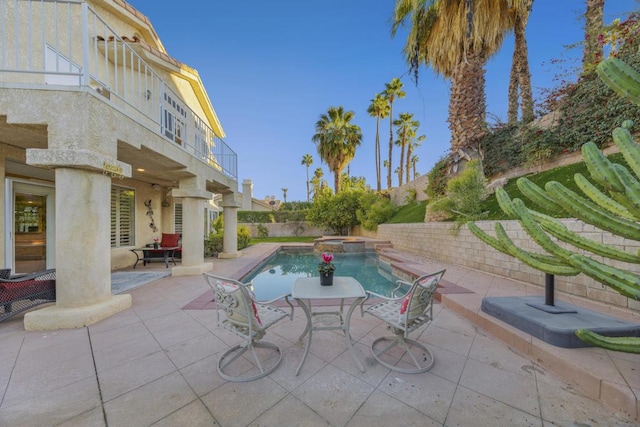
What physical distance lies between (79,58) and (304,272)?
32.2ft

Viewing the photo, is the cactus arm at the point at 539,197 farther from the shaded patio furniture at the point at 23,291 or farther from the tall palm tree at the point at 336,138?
Result: the tall palm tree at the point at 336,138

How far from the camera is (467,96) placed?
10281 millimetres

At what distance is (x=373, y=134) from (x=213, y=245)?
20277 mm

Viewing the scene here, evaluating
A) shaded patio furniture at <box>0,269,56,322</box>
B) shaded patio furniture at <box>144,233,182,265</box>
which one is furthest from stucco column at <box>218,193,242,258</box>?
shaded patio furniture at <box>0,269,56,322</box>

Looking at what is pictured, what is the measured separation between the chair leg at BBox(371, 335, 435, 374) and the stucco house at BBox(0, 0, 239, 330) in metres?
4.54

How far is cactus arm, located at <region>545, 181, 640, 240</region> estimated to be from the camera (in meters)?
2.13

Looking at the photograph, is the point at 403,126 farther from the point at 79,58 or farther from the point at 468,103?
the point at 79,58

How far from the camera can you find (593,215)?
2.27 m

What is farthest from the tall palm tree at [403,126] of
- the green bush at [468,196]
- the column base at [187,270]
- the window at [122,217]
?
the window at [122,217]

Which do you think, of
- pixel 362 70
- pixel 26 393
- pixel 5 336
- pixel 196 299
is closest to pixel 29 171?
pixel 5 336

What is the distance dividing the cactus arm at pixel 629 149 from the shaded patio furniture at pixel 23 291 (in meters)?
7.71

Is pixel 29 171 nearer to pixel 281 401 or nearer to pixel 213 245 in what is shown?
pixel 213 245

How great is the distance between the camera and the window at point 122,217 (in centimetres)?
862

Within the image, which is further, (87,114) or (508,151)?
(508,151)
